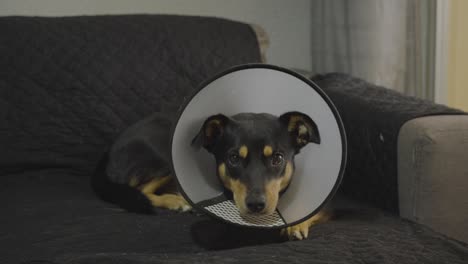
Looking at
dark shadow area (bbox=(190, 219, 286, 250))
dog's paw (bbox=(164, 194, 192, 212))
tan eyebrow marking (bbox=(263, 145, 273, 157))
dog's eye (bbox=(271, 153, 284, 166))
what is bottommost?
dog's paw (bbox=(164, 194, 192, 212))

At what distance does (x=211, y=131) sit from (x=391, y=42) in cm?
122

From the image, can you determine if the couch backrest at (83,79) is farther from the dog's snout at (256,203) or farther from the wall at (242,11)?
the dog's snout at (256,203)

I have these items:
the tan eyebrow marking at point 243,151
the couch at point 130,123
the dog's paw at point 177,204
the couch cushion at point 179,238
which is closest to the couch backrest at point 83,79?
the couch at point 130,123

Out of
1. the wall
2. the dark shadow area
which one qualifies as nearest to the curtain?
the wall

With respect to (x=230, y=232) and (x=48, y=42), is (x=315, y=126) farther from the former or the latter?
(x=48, y=42)

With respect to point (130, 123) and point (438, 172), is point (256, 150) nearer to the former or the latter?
point (438, 172)

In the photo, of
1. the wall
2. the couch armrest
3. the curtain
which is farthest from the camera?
the wall

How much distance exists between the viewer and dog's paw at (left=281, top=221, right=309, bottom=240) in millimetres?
1562

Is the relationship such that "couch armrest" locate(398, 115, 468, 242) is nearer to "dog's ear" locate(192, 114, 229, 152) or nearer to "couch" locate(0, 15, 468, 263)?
"couch" locate(0, 15, 468, 263)

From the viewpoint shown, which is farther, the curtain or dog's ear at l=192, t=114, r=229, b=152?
the curtain

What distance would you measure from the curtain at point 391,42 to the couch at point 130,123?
12.2 inches

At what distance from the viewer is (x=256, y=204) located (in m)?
1.44

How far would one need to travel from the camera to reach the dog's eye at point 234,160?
1496 mm

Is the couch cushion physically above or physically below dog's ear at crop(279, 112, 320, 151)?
below
